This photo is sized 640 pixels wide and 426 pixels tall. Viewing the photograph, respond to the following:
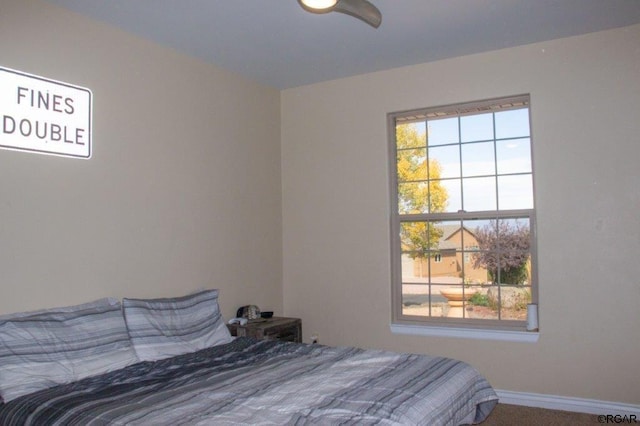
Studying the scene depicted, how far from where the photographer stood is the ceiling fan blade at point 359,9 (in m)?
2.49

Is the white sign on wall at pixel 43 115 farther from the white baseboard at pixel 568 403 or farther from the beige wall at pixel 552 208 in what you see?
the white baseboard at pixel 568 403

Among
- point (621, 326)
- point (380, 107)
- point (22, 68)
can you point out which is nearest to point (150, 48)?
point (22, 68)

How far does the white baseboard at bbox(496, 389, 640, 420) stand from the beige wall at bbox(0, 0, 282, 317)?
2145mm

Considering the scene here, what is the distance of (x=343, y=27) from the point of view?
11.9 ft

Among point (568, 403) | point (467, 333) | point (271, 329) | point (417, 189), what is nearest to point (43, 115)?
point (271, 329)

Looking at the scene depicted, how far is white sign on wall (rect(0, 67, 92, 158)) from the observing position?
9.49 feet

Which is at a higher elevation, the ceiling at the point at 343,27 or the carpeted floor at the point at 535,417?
the ceiling at the point at 343,27

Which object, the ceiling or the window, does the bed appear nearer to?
the window

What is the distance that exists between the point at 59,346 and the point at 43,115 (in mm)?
1321

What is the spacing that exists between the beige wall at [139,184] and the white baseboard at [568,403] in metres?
2.14

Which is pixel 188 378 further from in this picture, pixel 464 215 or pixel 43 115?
pixel 464 215

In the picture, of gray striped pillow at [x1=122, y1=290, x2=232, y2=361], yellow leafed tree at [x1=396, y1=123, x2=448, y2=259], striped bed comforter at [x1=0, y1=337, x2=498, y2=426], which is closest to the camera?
striped bed comforter at [x1=0, y1=337, x2=498, y2=426]

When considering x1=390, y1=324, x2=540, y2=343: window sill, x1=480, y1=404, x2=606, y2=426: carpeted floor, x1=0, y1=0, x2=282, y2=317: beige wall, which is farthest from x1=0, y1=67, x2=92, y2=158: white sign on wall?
x1=480, y1=404, x2=606, y2=426: carpeted floor

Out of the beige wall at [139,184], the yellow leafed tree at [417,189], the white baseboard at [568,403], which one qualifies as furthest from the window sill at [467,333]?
the beige wall at [139,184]
